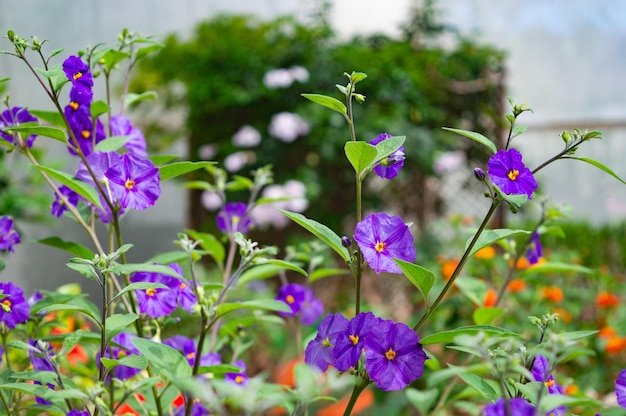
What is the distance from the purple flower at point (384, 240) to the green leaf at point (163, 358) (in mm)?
181

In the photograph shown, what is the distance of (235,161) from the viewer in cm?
332

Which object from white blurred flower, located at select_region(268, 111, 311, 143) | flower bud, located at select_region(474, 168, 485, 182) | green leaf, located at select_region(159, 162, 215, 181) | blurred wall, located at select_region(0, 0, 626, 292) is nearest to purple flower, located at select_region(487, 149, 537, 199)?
flower bud, located at select_region(474, 168, 485, 182)

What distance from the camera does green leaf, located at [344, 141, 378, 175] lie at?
0.56 m

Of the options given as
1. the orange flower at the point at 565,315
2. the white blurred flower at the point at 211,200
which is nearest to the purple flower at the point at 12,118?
the orange flower at the point at 565,315

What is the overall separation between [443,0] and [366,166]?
17.0 feet

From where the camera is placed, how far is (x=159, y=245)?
12.6 feet

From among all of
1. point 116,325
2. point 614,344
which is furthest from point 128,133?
point 614,344

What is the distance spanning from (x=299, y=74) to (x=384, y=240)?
2.81m

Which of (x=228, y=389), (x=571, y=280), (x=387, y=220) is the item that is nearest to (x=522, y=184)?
(x=387, y=220)

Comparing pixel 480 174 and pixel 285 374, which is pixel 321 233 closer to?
pixel 480 174

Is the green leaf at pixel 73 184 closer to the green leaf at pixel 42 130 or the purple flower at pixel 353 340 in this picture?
the green leaf at pixel 42 130

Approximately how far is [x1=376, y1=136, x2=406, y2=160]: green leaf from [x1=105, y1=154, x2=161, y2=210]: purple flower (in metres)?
0.21

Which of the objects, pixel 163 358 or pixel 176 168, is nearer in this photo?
pixel 163 358

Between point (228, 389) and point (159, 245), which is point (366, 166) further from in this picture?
point (159, 245)
